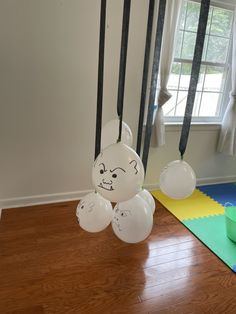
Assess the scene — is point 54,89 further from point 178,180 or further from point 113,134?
point 178,180

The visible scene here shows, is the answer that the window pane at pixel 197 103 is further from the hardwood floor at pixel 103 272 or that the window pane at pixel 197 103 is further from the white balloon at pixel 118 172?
the white balloon at pixel 118 172

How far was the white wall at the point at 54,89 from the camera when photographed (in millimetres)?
1938

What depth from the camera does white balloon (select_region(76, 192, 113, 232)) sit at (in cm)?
119

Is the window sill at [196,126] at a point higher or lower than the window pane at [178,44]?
lower

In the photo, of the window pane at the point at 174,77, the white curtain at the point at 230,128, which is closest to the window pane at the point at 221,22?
the white curtain at the point at 230,128

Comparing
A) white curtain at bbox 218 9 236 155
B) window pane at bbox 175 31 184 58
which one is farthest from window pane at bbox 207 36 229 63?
window pane at bbox 175 31 184 58

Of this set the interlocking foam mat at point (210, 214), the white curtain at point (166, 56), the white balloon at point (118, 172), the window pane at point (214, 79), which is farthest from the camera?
the window pane at point (214, 79)

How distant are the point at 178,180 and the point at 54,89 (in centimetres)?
137

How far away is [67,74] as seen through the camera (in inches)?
83.3

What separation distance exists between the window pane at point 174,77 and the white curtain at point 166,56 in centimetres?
23

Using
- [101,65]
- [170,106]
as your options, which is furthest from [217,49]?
[101,65]

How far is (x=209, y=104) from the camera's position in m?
2.86

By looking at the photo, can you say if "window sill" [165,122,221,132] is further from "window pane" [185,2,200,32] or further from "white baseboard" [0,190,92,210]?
"white baseboard" [0,190,92,210]

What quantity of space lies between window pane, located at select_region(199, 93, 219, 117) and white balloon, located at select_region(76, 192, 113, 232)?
2.00 meters
